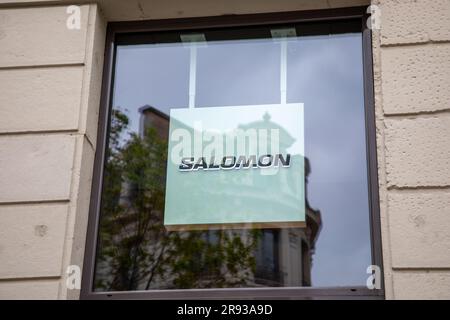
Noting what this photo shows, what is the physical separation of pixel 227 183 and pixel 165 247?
0.61 meters

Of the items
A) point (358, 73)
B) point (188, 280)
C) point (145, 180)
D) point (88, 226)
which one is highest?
point (358, 73)

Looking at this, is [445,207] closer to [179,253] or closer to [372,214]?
[372,214]

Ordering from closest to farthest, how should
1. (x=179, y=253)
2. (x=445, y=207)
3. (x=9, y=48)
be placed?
(x=445, y=207) → (x=179, y=253) → (x=9, y=48)

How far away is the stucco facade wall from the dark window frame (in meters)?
0.07

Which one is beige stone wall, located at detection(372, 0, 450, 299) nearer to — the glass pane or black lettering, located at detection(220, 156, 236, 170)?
the glass pane

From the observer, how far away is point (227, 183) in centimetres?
577

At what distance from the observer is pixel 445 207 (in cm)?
521

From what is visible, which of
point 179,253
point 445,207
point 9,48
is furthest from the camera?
point 9,48

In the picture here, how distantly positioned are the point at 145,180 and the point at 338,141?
1.38 meters

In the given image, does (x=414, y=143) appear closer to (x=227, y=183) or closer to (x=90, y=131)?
(x=227, y=183)

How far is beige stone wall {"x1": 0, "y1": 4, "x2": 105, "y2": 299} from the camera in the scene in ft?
17.8

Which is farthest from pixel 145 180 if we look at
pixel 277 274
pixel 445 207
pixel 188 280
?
pixel 445 207

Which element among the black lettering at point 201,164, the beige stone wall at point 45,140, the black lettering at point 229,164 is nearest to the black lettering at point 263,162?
the black lettering at point 229,164

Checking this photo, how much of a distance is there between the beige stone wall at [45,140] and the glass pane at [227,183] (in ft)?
0.90
